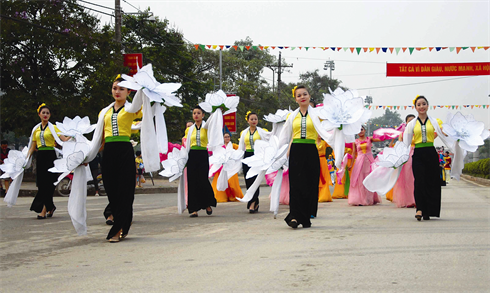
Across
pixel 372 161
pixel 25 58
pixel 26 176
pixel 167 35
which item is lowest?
pixel 26 176

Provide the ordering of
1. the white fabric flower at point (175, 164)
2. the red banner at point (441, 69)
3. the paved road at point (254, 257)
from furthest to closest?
the red banner at point (441, 69) → the white fabric flower at point (175, 164) → the paved road at point (254, 257)

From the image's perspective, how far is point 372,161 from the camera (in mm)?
14125

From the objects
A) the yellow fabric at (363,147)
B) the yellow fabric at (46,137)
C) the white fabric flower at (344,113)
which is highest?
the white fabric flower at (344,113)

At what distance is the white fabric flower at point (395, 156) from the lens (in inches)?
400

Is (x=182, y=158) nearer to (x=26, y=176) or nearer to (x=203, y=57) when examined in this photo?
(x=26, y=176)

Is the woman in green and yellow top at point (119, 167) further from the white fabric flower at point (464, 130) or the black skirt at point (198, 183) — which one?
the white fabric flower at point (464, 130)

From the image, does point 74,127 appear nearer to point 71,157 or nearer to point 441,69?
point 71,157

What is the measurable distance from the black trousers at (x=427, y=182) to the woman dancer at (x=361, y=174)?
3678mm

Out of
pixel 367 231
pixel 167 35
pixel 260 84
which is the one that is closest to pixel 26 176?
pixel 167 35

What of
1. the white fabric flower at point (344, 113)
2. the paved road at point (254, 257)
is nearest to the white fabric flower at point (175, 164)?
the paved road at point (254, 257)

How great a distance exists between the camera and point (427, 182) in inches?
364

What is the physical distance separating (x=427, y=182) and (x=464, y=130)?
1.14 meters

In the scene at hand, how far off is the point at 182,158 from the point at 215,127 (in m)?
0.86

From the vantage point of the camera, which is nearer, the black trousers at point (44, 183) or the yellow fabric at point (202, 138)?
the black trousers at point (44, 183)
